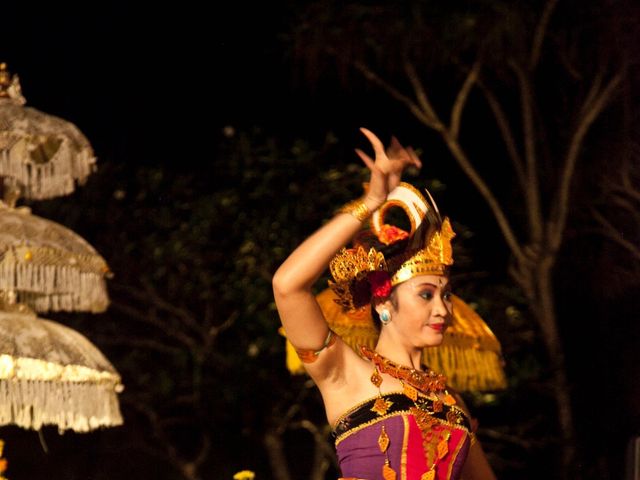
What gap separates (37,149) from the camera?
4875 mm

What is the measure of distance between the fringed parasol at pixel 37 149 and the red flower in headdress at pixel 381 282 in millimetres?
1772

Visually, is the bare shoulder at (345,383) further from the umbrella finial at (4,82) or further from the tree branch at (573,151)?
the tree branch at (573,151)

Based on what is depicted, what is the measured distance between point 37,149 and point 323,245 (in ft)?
7.00

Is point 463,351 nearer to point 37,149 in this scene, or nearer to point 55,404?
point 55,404

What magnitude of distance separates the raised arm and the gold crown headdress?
1.16 ft

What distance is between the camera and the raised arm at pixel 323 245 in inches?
121

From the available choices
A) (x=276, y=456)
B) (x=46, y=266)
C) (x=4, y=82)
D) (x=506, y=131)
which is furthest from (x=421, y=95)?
(x=46, y=266)

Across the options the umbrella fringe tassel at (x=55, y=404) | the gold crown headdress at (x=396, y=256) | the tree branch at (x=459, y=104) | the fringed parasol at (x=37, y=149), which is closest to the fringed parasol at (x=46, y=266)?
the fringed parasol at (x=37, y=149)

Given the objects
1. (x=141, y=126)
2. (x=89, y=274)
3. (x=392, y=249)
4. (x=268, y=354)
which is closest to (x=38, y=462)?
(x=268, y=354)

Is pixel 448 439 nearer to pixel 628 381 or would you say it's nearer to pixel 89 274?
pixel 89 274

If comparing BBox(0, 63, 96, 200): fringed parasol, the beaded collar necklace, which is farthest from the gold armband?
BBox(0, 63, 96, 200): fringed parasol

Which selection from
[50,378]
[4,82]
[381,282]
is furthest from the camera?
[4,82]

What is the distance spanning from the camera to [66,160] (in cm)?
492

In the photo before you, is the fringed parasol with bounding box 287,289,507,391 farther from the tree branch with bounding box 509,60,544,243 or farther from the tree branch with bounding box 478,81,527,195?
the tree branch with bounding box 478,81,527,195
